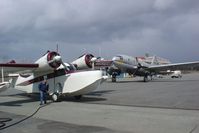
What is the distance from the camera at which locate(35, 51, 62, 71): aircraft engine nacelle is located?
20720 millimetres

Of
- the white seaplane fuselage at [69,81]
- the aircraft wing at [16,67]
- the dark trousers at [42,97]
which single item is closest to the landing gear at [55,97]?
the white seaplane fuselage at [69,81]

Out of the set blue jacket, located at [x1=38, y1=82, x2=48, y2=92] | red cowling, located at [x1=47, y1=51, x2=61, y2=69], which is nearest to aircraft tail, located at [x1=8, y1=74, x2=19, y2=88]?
red cowling, located at [x1=47, y1=51, x2=61, y2=69]

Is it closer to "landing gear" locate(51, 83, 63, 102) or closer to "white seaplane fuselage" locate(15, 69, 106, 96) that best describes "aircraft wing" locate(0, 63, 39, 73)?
"white seaplane fuselage" locate(15, 69, 106, 96)

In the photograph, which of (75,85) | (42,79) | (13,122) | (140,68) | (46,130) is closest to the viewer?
(46,130)

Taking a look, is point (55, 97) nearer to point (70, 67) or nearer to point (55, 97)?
point (55, 97)

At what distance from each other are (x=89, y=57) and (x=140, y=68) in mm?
24641

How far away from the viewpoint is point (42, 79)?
899 inches

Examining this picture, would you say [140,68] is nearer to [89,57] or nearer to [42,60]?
[89,57]

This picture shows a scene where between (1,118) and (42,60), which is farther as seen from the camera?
(42,60)

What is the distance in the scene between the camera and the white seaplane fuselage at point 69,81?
20078mm

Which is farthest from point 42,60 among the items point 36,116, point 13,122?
point 13,122

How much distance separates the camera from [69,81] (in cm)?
2100

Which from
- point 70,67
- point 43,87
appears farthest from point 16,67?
point 70,67

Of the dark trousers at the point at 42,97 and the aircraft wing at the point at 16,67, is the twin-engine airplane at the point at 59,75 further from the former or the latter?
the dark trousers at the point at 42,97
